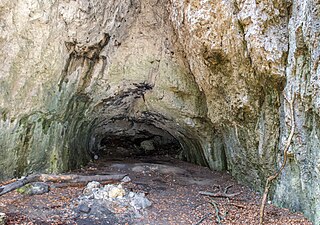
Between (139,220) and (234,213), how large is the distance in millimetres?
2259

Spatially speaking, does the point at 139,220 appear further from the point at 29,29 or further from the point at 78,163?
the point at 78,163

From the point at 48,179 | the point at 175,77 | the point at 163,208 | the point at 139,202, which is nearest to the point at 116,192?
the point at 139,202

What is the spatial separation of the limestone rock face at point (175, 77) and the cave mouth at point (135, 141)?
15.2 ft

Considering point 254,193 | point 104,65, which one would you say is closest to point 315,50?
point 254,193

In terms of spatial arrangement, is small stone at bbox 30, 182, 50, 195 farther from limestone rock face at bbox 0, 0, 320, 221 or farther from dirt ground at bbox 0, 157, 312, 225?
limestone rock face at bbox 0, 0, 320, 221

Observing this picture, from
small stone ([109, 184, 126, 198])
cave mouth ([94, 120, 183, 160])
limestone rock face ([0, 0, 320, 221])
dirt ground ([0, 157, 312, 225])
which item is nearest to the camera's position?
dirt ground ([0, 157, 312, 225])

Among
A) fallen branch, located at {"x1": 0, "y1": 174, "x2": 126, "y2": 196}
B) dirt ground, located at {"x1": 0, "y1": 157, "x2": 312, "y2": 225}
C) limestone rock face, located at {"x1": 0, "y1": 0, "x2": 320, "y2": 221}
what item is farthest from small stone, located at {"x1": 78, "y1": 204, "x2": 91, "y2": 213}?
limestone rock face, located at {"x1": 0, "y1": 0, "x2": 320, "y2": 221}

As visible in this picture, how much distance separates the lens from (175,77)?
11766mm

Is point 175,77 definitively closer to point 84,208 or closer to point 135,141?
point 84,208

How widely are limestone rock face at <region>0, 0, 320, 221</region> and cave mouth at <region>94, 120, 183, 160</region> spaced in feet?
15.2

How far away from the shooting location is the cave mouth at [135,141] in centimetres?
1826

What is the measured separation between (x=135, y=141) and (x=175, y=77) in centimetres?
1039

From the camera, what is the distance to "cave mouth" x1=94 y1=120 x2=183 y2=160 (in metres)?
18.3

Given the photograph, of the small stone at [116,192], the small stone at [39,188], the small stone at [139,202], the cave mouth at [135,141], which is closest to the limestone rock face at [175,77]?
the small stone at [39,188]
